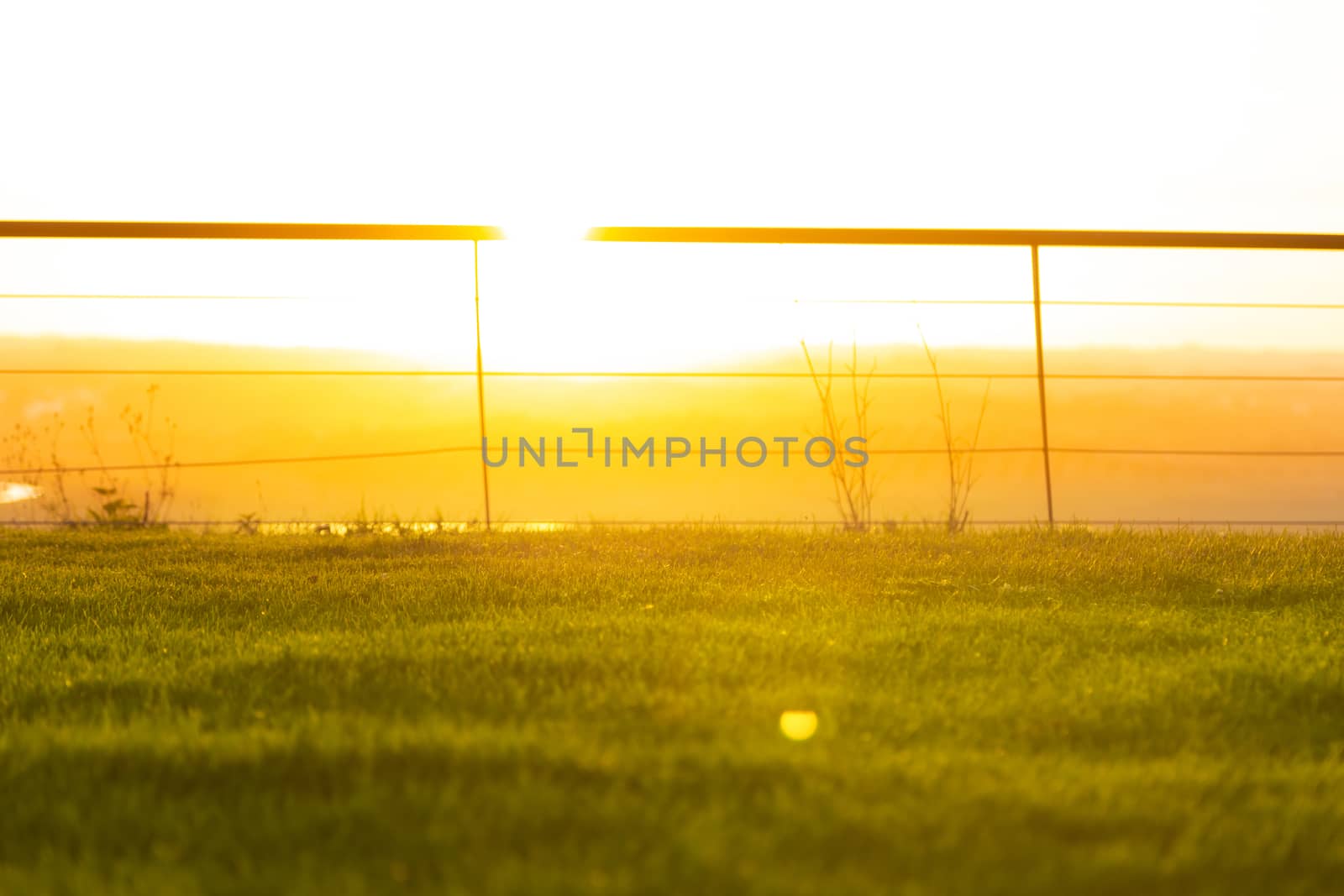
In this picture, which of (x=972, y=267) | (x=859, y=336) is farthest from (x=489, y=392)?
(x=972, y=267)

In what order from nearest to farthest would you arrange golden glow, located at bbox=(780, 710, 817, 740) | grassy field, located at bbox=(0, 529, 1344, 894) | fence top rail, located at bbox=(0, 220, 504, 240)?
grassy field, located at bbox=(0, 529, 1344, 894) → golden glow, located at bbox=(780, 710, 817, 740) → fence top rail, located at bbox=(0, 220, 504, 240)

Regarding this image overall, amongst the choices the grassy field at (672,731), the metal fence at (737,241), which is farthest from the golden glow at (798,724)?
the metal fence at (737,241)

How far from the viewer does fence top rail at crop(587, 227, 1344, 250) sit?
17.0ft

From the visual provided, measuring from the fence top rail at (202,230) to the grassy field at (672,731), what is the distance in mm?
1674

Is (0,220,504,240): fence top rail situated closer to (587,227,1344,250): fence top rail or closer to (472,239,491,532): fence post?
(472,239,491,532): fence post

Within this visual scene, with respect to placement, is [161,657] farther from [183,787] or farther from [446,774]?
[446,774]

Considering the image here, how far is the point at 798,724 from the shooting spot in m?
2.26

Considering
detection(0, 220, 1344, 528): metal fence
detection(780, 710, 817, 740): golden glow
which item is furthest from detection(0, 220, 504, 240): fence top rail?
detection(780, 710, 817, 740): golden glow

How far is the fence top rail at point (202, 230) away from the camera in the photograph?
5.17 m

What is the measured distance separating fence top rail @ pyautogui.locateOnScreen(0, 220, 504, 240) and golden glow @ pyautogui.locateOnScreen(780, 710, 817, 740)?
346 cm

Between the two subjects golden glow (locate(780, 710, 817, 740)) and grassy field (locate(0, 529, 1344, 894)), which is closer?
grassy field (locate(0, 529, 1344, 894))

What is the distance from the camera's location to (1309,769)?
218 cm

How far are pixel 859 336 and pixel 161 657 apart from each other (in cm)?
353

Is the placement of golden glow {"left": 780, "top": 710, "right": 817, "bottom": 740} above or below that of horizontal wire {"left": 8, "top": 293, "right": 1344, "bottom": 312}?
below
